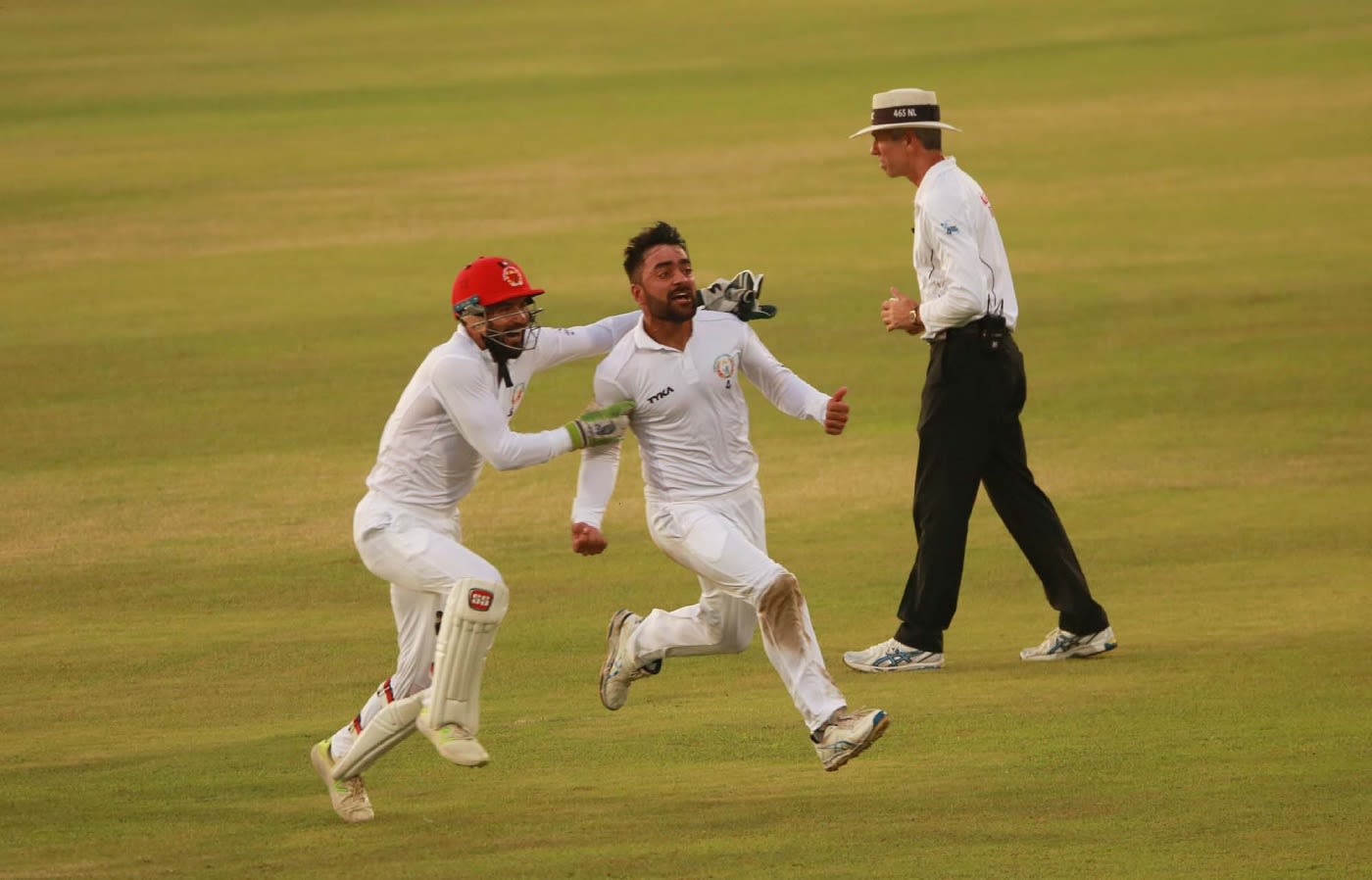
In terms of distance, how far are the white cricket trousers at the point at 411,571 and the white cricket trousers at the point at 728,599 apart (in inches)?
33.2

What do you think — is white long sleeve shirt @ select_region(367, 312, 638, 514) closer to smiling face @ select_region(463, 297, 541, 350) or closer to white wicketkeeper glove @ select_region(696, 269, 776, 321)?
smiling face @ select_region(463, 297, 541, 350)

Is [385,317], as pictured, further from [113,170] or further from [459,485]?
[459,485]

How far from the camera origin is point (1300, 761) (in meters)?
8.08

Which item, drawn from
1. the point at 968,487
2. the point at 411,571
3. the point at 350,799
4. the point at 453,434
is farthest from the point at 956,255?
the point at 350,799

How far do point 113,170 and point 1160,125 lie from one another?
1182cm

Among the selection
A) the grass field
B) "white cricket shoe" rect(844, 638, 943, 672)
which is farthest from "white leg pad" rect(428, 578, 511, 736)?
"white cricket shoe" rect(844, 638, 943, 672)

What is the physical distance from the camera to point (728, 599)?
29.0 feet

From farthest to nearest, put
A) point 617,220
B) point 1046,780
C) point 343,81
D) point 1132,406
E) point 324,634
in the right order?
point 343,81 → point 617,220 → point 1132,406 → point 324,634 → point 1046,780

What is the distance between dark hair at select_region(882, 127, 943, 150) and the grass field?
220 centimetres

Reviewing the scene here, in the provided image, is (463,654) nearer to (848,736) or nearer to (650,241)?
(848,736)

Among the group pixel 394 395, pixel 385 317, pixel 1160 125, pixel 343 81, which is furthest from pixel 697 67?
pixel 394 395

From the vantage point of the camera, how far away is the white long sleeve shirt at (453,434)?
8164 mm

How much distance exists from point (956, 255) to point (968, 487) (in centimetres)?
96

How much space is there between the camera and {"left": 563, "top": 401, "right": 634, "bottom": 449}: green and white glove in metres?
8.47
